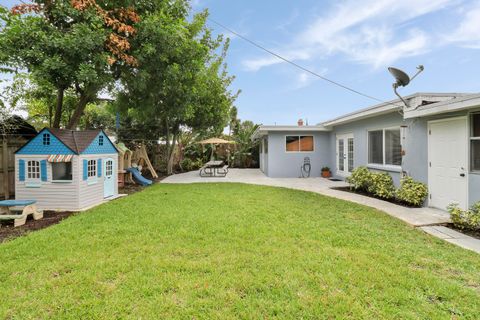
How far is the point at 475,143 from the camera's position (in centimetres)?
537

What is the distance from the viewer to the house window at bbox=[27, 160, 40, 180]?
675 cm

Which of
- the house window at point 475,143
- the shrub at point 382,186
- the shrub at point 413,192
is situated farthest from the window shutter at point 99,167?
the house window at point 475,143

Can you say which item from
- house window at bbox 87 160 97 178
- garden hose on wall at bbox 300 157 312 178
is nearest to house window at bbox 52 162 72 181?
house window at bbox 87 160 97 178

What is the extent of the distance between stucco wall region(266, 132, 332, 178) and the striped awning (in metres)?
9.44

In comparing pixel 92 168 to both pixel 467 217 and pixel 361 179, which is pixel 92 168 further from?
pixel 467 217

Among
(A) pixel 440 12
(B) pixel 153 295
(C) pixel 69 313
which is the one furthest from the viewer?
(A) pixel 440 12

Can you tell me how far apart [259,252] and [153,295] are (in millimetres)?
1620

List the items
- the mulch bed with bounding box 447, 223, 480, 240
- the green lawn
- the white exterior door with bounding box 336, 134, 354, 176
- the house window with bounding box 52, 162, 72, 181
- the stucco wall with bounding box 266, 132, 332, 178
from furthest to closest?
the stucco wall with bounding box 266, 132, 332, 178
the white exterior door with bounding box 336, 134, 354, 176
the house window with bounding box 52, 162, 72, 181
the mulch bed with bounding box 447, 223, 480, 240
the green lawn

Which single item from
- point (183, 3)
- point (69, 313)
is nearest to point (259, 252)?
point (69, 313)

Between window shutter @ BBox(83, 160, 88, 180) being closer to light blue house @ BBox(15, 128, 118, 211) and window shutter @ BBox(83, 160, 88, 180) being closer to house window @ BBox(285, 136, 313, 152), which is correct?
light blue house @ BBox(15, 128, 118, 211)

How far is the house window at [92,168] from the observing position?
7.31 metres

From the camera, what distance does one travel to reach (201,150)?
796 inches

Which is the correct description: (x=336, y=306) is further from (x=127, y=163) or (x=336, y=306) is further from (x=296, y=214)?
(x=127, y=163)

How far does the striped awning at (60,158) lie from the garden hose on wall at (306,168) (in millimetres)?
10765
